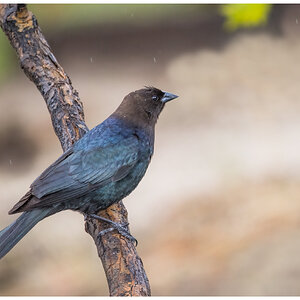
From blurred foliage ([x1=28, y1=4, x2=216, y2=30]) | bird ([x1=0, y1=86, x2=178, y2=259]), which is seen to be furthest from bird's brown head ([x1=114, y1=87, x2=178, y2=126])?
blurred foliage ([x1=28, y1=4, x2=216, y2=30])

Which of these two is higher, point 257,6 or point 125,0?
point 125,0

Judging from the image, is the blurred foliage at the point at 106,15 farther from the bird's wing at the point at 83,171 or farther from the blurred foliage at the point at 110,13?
the bird's wing at the point at 83,171

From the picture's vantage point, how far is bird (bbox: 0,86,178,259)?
2447mm

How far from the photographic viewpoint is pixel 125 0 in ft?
15.3

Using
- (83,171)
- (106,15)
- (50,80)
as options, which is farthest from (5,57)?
(83,171)

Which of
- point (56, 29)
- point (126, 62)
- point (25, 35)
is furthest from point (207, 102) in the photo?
point (25, 35)

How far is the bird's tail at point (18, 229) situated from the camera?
239 centimetres

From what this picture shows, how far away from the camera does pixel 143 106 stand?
283 cm

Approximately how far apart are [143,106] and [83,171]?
0.42 m

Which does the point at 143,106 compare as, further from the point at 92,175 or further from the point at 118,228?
the point at 118,228

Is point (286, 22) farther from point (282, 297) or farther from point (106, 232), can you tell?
point (106, 232)

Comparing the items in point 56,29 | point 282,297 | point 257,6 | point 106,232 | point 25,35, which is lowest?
point 106,232

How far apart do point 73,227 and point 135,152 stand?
195 cm

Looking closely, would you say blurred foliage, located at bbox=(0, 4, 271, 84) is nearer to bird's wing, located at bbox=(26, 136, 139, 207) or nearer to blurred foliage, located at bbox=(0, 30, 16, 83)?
blurred foliage, located at bbox=(0, 30, 16, 83)
